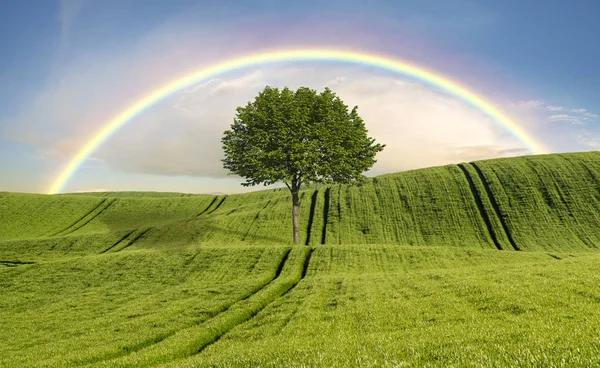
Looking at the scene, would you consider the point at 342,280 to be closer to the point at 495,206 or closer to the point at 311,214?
the point at 311,214

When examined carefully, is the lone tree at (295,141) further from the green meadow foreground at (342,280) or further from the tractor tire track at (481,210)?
the tractor tire track at (481,210)

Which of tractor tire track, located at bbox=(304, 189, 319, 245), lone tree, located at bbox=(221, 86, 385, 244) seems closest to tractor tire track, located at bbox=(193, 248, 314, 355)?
lone tree, located at bbox=(221, 86, 385, 244)

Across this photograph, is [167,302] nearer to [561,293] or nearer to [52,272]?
[52,272]

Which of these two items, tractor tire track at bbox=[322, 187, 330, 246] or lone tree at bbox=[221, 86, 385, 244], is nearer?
lone tree at bbox=[221, 86, 385, 244]

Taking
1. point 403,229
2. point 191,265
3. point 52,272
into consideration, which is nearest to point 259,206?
point 403,229

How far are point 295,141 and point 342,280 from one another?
83.4ft

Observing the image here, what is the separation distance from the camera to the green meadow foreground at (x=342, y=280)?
12.9 metres

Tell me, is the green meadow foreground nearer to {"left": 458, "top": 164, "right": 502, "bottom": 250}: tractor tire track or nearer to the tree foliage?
{"left": 458, "top": 164, "right": 502, "bottom": 250}: tractor tire track

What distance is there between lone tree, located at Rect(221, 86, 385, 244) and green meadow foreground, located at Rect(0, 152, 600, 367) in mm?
11903

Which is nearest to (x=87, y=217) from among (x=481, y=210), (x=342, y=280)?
(x=342, y=280)

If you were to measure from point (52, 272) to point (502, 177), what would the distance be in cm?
9218

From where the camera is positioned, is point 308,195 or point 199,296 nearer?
point 199,296

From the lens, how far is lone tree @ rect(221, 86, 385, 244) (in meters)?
51.8

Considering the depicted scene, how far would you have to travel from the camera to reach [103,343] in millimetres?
20438
